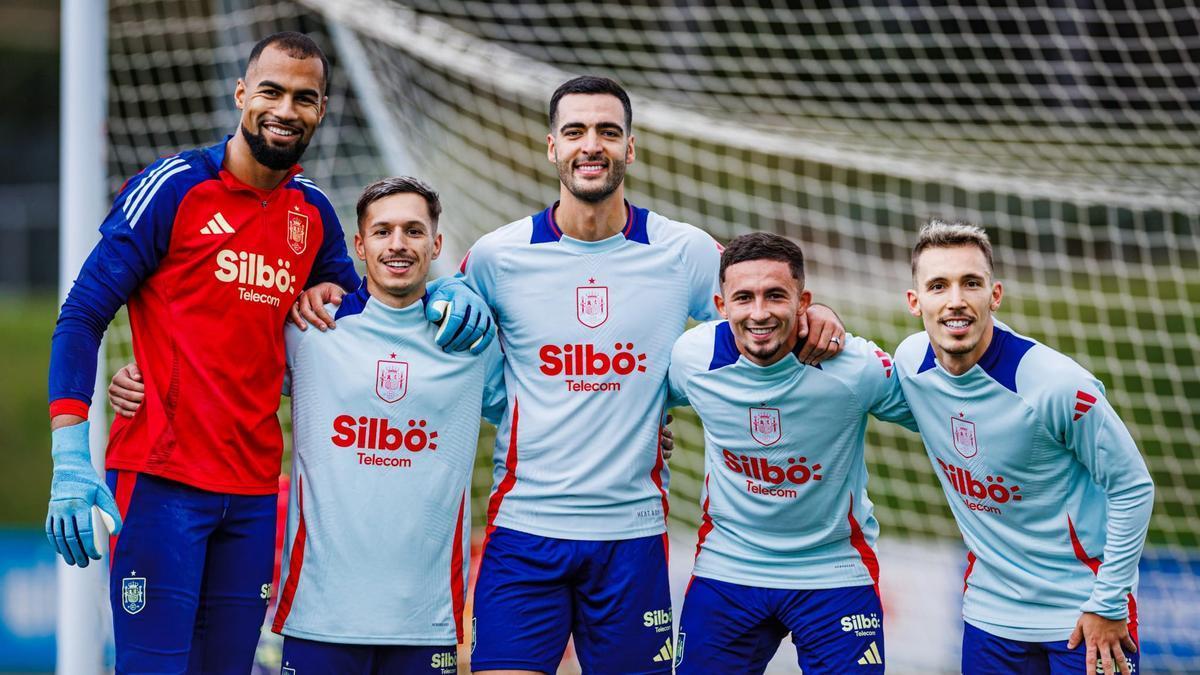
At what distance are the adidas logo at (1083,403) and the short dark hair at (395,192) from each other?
6.35ft

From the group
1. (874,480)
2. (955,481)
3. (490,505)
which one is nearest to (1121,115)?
(874,480)

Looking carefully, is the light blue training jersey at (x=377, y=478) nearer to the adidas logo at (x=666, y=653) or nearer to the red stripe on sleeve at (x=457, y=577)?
the red stripe on sleeve at (x=457, y=577)

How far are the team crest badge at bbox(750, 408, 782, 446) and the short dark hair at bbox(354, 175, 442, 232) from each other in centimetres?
113

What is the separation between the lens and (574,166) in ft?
13.2

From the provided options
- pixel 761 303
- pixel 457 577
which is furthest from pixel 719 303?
pixel 457 577

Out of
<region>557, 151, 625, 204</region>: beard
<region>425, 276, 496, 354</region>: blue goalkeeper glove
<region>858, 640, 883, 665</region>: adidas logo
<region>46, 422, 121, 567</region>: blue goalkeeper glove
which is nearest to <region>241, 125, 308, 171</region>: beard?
<region>425, 276, 496, 354</region>: blue goalkeeper glove

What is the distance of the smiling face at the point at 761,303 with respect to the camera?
3840 mm

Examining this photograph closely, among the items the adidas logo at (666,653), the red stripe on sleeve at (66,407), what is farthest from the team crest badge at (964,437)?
the red stripe on sleeve at (66,407)

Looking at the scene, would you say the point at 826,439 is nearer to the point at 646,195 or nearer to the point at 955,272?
the point at 955,272

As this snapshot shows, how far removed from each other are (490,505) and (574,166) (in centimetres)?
109

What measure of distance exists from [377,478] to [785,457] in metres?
1.22

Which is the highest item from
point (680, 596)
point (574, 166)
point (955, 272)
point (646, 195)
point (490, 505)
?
point (646, 195)

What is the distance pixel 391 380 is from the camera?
3.88 meters

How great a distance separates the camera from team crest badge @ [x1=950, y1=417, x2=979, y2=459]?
393cm
